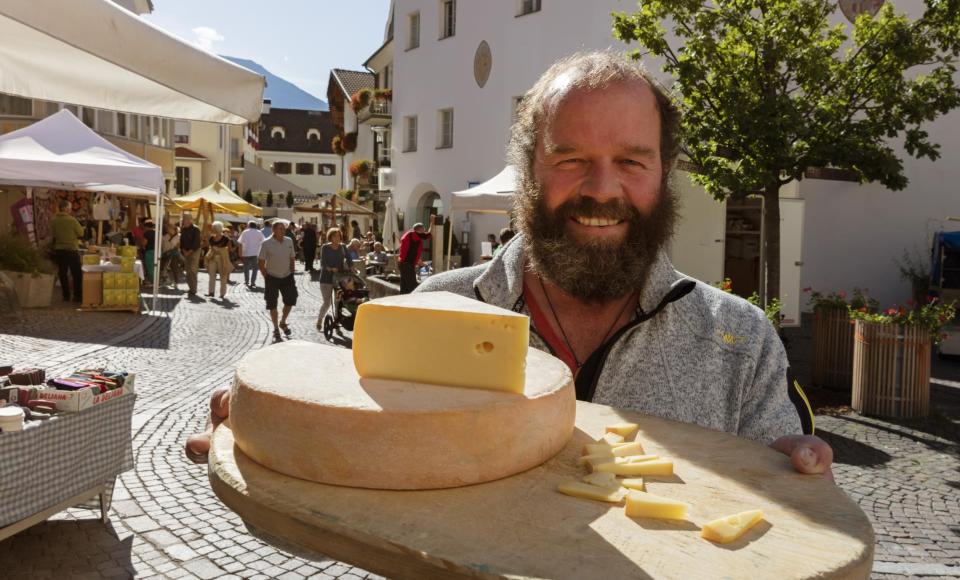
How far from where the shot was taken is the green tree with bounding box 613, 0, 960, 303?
9445 millimetres

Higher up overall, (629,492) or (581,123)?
(581,123)

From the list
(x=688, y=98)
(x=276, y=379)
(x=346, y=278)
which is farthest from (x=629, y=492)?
(x=346, y=278)

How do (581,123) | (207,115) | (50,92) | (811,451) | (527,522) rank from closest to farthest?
(527,522)
(811,451)
(581,123)
(207,115)
(50,92)

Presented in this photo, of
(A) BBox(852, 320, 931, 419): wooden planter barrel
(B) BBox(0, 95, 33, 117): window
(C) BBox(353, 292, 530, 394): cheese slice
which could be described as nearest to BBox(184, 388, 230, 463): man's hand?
(C) BBox(353, 292, 530, 394): cheese slice

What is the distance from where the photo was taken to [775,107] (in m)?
9.34

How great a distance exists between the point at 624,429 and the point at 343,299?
12925 mm

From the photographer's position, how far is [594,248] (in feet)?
7.01

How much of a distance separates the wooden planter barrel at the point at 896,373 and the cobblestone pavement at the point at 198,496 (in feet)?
0.85

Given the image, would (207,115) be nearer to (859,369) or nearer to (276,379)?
(276,379)

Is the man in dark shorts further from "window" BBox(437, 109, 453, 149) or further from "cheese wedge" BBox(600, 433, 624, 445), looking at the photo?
"window" BBox(437, 109, 453, 149)

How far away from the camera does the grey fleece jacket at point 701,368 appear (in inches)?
80.7

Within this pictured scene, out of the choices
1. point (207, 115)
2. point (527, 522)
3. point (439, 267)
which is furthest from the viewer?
point (439, 267)

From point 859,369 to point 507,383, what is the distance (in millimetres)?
8884

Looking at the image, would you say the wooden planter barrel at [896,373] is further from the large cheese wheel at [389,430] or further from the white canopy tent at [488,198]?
the large cheese wheel at [389,430]
